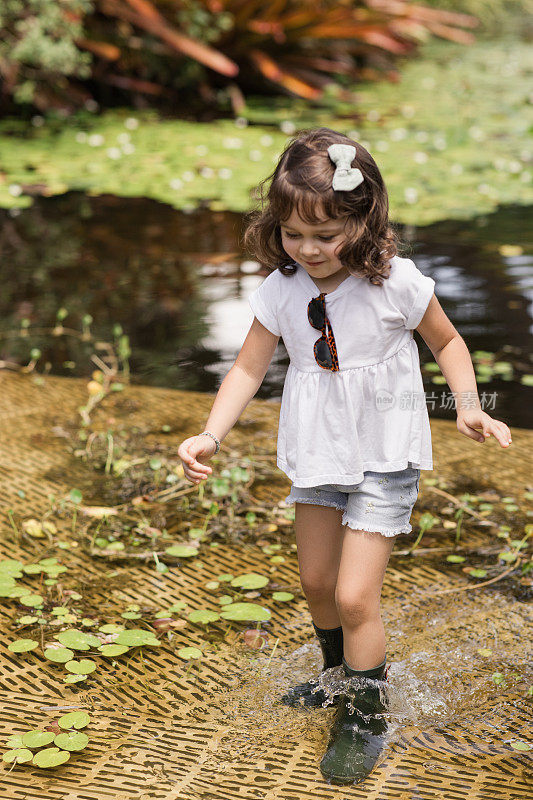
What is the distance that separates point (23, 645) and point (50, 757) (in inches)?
16.6

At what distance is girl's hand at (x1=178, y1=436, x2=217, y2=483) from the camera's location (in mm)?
1999

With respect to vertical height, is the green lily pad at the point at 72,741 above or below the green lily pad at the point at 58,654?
above

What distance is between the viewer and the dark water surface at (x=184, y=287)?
14.0ft

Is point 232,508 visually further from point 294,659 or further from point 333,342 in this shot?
point 333,342

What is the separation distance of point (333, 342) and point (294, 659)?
0.84 metres

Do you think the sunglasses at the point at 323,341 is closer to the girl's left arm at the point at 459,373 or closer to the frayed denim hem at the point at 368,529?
the girl's left arm at the point at 459,373

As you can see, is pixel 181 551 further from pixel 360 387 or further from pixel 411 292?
pixel 411 292

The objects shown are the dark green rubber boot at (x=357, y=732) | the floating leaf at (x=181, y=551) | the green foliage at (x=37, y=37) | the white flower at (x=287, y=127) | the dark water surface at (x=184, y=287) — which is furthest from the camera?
the white flower at (x=287, y=127)

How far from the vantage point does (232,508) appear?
10.1 ft

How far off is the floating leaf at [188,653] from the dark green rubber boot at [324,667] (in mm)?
247

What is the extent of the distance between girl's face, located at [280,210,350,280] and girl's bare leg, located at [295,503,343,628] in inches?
20.8

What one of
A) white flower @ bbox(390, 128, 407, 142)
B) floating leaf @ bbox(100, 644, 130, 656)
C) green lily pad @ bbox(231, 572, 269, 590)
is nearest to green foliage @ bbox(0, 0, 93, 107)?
white flower @ bbox(390, 128, 407, 142)

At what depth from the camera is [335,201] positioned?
190 cm

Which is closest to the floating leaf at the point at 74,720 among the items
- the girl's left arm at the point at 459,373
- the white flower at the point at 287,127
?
the girl's left arm at the point at 459,373
